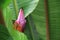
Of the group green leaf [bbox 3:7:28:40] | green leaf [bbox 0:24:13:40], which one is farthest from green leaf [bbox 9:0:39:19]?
green leaf [bbox 0:24:13:40]

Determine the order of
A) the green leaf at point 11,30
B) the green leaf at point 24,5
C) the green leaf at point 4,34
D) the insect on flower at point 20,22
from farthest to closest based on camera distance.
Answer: the green leaf at point 24,5
the insect on flower at point 20,22
the green leaf at point 11,30
the green leaf at point 4,34

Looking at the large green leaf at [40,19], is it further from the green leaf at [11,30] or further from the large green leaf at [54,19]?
the green leaf at [11,30]

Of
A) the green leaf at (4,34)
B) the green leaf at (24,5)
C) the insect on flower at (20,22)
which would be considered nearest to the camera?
the green leaf at (4,34)

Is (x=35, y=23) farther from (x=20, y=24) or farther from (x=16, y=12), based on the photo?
(x=20, y=24)

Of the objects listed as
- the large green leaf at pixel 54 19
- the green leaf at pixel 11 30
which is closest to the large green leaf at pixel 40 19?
the large green leaf at pixel 54 19

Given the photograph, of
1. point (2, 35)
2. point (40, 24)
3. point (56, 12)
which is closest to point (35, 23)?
point (40, 24)

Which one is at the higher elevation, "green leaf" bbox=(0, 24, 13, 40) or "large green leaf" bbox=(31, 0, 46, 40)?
"green leaf" bbox=(0, 24, 13, 40)

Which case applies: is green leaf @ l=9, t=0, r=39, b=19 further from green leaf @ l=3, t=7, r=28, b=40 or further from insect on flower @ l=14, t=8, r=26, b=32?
green leaf @ l=3, t=7, r=28, b=40

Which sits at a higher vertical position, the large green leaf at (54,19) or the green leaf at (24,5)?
the green leaf at (24,5)
